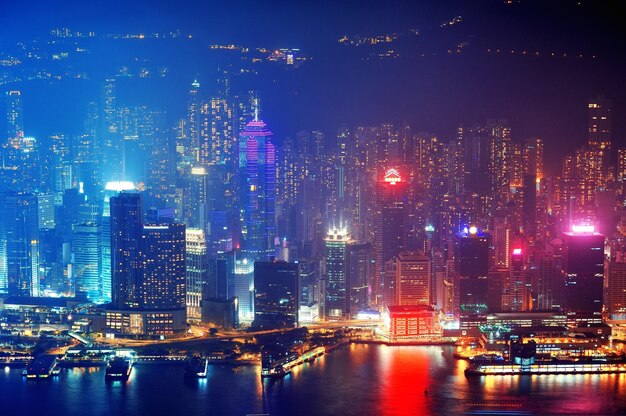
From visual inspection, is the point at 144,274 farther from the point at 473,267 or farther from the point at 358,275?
the point at 473,267

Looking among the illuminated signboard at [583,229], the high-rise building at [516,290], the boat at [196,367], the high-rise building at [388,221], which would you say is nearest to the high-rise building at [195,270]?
the boat at [196,367]

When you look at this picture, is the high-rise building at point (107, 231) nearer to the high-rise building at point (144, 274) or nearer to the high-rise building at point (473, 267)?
the high-rise building at point (144, 274)

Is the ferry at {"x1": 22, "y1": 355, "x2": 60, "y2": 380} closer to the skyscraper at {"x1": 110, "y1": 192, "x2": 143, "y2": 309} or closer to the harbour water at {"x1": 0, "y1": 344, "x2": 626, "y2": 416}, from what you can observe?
the harbour water at {"x1": 0, "y1": 344, "x2": 626, "y2": 416}

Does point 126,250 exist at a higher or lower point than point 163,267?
higher

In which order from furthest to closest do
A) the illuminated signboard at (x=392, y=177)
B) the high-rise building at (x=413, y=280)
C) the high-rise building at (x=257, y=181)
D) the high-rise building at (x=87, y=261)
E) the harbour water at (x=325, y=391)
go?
1. the illuminated signboard at (x=392, y=177)
2. the high-rise building at (x=257, y=181)
3. the high-rise building at (x=87, y=261)
4. the high-rise building at (x=413, y=280)
5. the harbour water at (x=325, y=391)

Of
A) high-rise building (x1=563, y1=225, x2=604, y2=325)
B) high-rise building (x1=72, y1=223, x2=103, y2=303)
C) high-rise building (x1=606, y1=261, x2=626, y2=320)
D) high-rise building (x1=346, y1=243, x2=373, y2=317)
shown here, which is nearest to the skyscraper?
high-rise building (x1=72, y1=223, x2=103, y2=303)

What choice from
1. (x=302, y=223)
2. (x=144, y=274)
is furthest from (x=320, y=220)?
(x=144, y=274)

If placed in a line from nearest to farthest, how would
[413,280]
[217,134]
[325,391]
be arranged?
[325,391]
[413,280]
[217,134]
